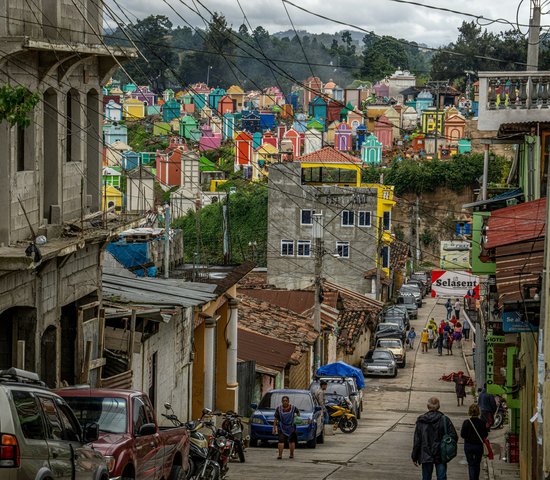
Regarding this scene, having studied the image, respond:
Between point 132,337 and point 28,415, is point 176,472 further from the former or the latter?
point 28,415

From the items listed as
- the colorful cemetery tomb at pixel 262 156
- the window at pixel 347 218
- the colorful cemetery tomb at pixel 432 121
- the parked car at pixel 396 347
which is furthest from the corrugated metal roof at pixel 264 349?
the colorful cemetery tomb at pixel 432 121

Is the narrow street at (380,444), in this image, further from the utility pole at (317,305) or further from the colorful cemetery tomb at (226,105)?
the colorful cemetery tomb at (226,105)

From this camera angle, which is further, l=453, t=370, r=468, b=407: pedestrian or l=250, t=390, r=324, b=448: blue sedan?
l=453, t=370, r=468, b=407: pedestrian

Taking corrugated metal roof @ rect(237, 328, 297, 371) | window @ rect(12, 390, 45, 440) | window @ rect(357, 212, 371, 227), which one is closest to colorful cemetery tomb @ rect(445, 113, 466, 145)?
window @ rect(357, 212, 371, 227)

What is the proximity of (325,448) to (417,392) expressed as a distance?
20.5 m

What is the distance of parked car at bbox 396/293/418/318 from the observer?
74875mm

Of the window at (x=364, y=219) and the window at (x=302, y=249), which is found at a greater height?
the window at (x=364, y=219)

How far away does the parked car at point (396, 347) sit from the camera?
178 feet

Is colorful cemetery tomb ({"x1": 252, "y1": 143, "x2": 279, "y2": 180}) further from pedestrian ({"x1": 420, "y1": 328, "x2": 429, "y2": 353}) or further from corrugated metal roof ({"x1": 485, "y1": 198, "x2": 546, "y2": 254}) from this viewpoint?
corrugated metal roof ({"x1": 485, "y1": 198, "x2": 546, "y2": 254})

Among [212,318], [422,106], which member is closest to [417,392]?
[212,318]

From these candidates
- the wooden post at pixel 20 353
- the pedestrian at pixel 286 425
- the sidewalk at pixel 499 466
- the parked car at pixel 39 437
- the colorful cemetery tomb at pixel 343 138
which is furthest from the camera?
the colorful cemetery tomb at pixel 343 138

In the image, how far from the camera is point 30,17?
17781mm

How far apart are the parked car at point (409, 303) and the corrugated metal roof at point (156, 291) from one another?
4841 centimetres

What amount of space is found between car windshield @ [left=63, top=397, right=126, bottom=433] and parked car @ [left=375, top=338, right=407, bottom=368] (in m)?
39.1
